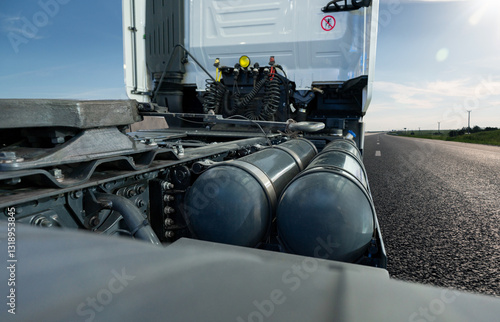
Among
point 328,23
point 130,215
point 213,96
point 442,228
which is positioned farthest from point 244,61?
point 130,215

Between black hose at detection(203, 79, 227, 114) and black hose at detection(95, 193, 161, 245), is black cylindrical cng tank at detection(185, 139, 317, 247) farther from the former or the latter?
black hose at detection(203, 79, 227, 114)

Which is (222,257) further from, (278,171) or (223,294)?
(278,171)

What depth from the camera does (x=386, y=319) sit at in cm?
56

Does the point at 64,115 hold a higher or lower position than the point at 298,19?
lower

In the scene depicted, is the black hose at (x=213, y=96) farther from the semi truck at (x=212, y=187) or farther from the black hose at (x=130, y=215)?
the black hose at (x=130, y=215)

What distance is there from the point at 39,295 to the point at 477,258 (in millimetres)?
3517

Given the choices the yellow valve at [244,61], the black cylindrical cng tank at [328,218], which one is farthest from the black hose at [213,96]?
the black cylindrical cng tank at [328,218]

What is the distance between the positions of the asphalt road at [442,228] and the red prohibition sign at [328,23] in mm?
2649

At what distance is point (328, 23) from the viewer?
4395 mm

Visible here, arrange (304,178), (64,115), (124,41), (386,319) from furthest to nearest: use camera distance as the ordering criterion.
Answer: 1. (124,41)
2. (304,178)
3. (64,115)
4. (386,319)

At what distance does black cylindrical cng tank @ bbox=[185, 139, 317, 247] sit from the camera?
78.1 inches

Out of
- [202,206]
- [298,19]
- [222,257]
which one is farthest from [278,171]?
[298,19]

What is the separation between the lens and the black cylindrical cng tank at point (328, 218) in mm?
1808

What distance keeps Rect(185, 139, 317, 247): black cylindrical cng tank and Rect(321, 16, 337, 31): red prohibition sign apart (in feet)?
10.1
